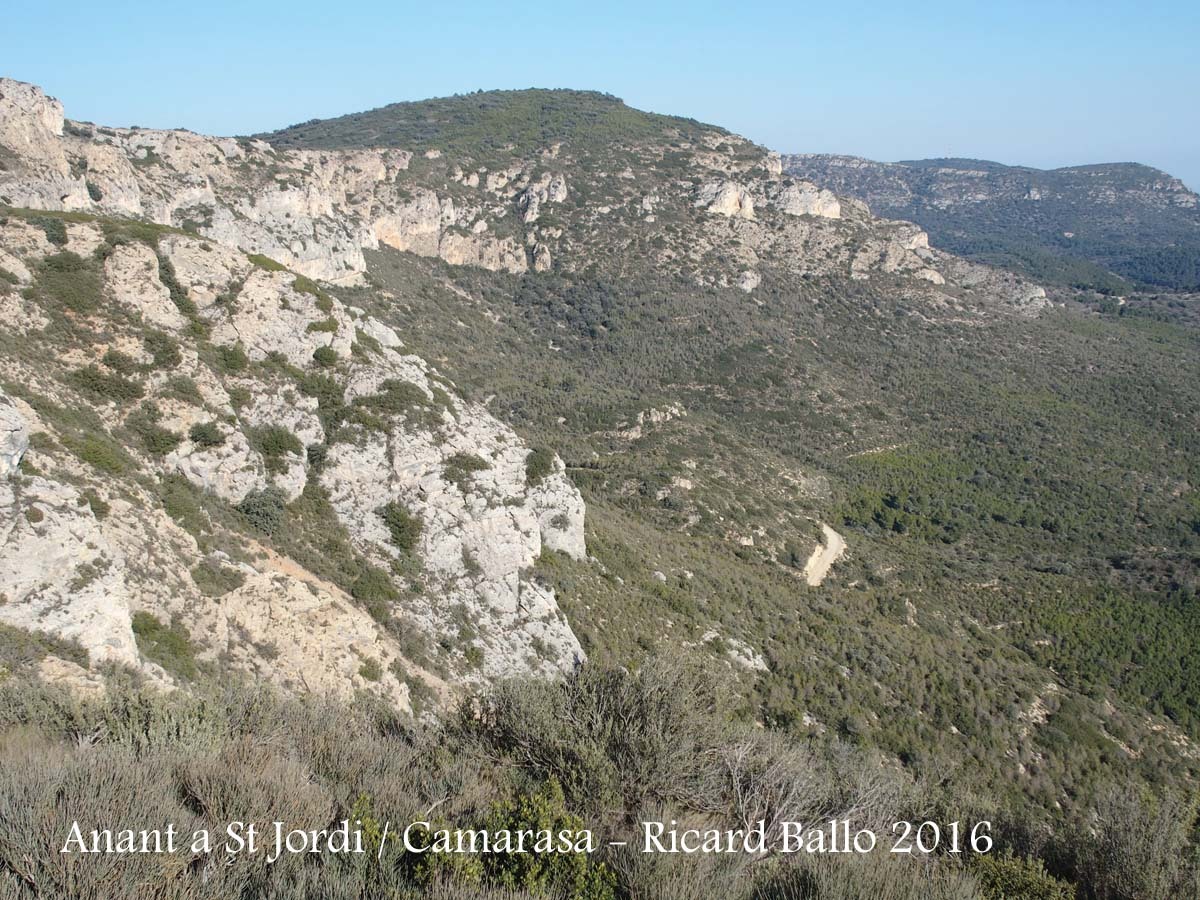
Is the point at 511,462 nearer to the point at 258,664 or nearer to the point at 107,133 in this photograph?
the point at 258,664

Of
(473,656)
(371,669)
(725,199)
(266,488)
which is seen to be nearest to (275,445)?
(266,488)

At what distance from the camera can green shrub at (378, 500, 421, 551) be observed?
21906 millimetres

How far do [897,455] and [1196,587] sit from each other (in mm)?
22964

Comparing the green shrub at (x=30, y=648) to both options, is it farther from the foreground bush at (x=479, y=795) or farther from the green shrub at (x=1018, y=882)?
the green shrub at (x=1018, y=882)

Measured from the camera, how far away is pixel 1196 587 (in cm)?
4106

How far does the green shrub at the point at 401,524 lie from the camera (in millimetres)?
21906

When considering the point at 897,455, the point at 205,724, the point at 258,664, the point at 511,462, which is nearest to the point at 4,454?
the point at 258,664

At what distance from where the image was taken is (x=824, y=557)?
43.3 m

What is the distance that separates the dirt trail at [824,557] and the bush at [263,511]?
28.8 metres

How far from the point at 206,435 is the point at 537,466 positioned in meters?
11.7

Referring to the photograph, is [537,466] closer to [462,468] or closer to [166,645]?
[462,468]

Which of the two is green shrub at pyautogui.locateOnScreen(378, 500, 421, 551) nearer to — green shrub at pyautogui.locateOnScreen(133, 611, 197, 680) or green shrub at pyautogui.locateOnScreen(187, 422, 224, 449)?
green shrub at pyautogui.locateOnScreen(187, 422, 224, 449)

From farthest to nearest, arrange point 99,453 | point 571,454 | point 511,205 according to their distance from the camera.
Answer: point 511,205, point 571,454, point 99,453

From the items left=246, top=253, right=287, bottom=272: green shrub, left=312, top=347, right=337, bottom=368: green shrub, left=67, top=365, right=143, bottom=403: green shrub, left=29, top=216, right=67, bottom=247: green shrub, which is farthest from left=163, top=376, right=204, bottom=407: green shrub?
left=246, top=253, right=287, bottom=272: green shrub
